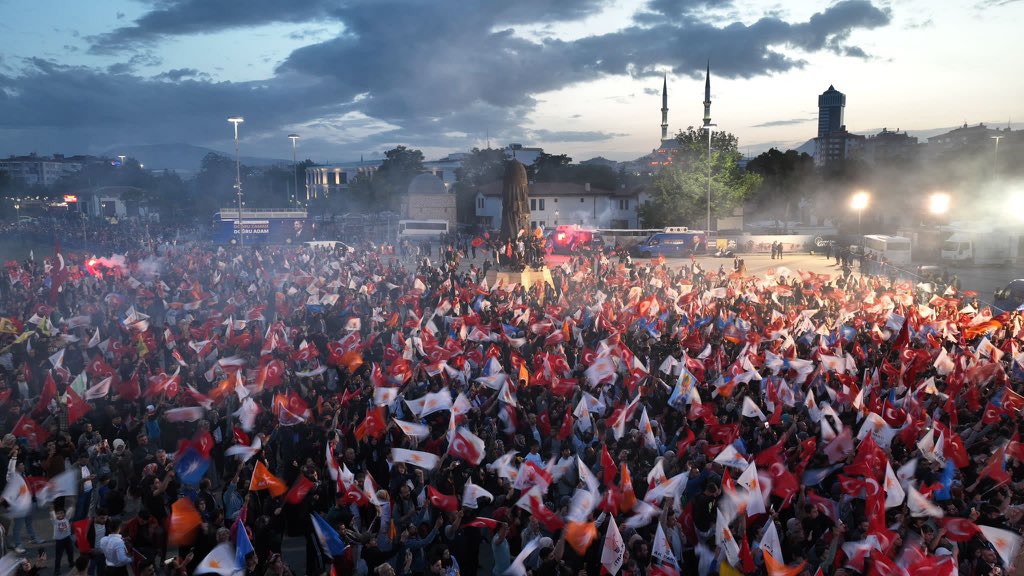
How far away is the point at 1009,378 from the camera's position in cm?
1272

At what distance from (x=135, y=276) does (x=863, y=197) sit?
45870 mm

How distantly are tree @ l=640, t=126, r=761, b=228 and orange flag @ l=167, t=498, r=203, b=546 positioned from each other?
55.9 m

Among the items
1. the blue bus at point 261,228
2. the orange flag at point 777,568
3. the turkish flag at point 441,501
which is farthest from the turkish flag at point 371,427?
the blue bus at point 261,228

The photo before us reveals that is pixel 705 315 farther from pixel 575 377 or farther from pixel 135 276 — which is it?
pixel 135 276

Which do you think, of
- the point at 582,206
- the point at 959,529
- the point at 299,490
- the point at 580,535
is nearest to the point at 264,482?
the point at 299,490

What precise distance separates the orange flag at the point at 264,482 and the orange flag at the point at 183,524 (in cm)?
82

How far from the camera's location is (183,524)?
287 inches

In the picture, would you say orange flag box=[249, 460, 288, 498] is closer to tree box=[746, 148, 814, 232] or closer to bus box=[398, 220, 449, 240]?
bus box=[398, 220, 449, 240]

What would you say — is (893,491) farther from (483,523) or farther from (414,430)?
(414,430)

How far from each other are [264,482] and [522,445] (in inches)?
130

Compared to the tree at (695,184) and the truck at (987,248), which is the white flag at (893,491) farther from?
the tree at (695,184)

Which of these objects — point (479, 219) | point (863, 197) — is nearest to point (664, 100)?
point (479, 219)

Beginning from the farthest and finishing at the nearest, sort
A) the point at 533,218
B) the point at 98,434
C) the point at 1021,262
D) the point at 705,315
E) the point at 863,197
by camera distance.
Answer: the point at 533,218 → the point at 863,197 → the point at 1021,262 → the point at 705,315 → the point at 98,434

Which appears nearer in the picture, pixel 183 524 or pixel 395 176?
pixel 183 524
